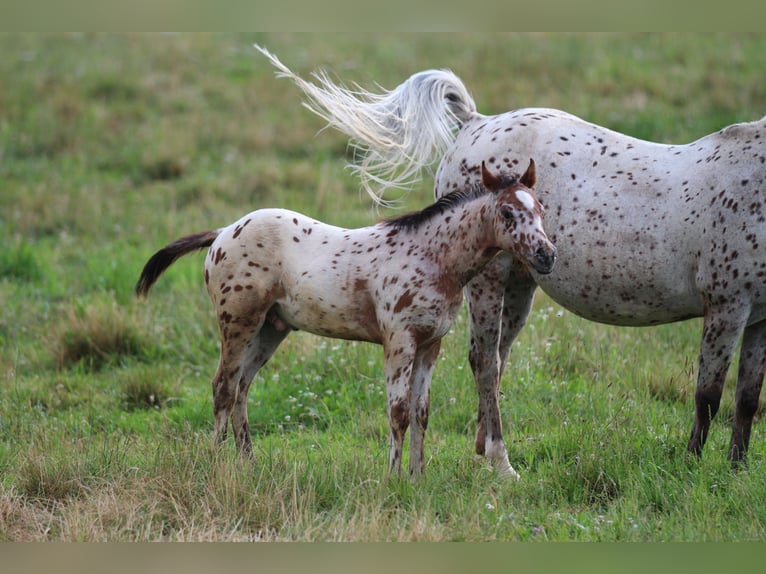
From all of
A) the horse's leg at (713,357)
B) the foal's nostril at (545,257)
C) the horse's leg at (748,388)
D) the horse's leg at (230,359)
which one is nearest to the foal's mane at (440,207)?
the foal's nostril at (545,257)

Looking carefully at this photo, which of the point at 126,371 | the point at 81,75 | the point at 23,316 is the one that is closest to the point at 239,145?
the point at 81,75

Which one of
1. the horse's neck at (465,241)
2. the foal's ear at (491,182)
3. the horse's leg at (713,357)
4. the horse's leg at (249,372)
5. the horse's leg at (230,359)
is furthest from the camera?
the horse's leg at (249,372)

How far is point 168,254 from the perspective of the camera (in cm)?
616

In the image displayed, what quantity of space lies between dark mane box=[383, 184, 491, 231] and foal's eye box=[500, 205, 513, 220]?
1.00 ft

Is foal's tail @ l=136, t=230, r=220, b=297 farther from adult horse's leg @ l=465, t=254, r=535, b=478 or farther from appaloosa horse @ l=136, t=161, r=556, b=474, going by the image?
adult horse's leg @ l=465, t=254, r=535, b=478

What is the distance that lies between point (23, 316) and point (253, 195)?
A: 3695 mm

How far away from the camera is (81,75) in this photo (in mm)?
15016

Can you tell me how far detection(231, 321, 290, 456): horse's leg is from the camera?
5930 millimetres

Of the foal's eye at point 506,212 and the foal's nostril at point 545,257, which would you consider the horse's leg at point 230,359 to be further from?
the foal's nostril at point 545,257

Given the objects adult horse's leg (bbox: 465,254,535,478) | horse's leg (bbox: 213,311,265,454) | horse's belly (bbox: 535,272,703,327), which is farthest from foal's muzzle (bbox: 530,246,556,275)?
horse's leg (bbox: 213,311,265,454)

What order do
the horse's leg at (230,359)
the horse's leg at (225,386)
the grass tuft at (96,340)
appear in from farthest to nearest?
the grass tuft at (96,340)
the horse's leg at (225,386)
the horse's leg at (230,359)

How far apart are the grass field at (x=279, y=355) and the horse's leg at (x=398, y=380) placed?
0.29m

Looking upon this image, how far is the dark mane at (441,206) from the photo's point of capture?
5.36 meters

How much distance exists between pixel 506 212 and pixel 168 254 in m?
2.29
